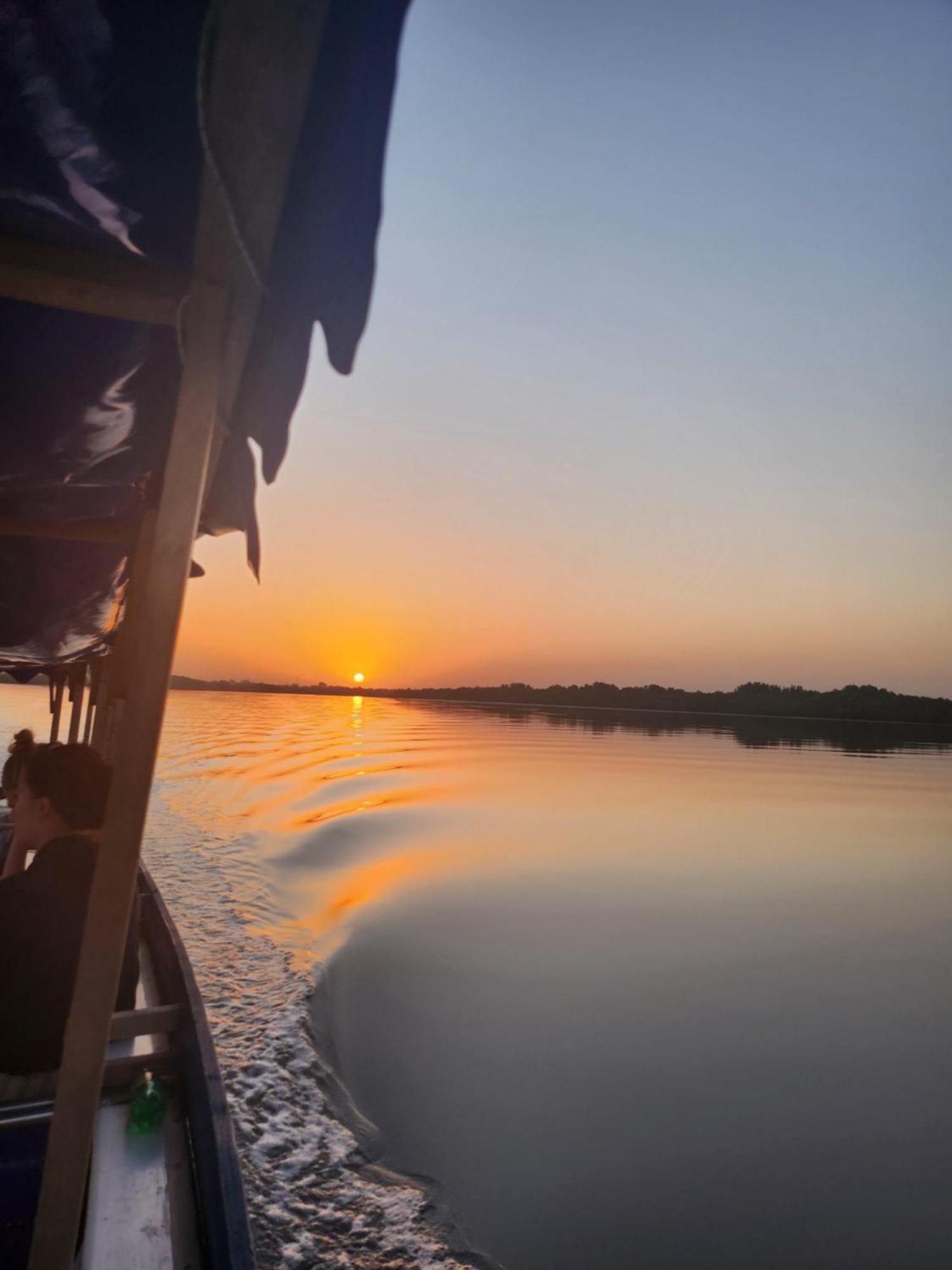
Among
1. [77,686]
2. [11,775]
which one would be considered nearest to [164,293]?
[11,775]

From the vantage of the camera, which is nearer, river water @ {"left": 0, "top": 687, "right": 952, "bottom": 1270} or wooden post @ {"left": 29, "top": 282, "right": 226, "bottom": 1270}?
wooden post @ {"left": 29, "top": 282, "right": 226, "bottom": 1270}

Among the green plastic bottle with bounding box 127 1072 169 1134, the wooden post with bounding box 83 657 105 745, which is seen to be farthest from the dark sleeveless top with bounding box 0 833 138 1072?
the wooden post with bounding box 83 657 105 745

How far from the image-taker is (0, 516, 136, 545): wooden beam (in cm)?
465

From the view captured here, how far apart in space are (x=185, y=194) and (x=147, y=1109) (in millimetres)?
3469

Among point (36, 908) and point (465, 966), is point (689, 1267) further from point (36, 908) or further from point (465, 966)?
point (465, 966)

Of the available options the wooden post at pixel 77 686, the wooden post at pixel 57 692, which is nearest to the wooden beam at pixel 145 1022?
the wooden post at pixel 77 686

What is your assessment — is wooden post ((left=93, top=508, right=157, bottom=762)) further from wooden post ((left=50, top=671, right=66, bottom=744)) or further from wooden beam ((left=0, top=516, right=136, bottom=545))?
wooden post ((left=50, top=671, right=66, bottom=744))

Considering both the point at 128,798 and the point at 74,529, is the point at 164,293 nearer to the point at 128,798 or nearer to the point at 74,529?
the point at 128,798

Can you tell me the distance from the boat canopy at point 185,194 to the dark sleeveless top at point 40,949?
1.45 m

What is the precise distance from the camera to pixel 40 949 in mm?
2586

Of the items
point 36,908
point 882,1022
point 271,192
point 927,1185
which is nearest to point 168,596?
point 271,192

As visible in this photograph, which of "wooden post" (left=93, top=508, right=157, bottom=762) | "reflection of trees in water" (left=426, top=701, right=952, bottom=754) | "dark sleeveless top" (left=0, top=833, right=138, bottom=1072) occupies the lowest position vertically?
"reflection of trees in water" (left=426, top=701, right=952, bottom=754)

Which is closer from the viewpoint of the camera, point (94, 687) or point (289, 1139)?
point (289, 1139)

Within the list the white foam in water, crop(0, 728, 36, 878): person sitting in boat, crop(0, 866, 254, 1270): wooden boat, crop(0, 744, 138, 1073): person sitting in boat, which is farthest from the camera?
crop(0, 728, 36, 878): person sitting in boat
